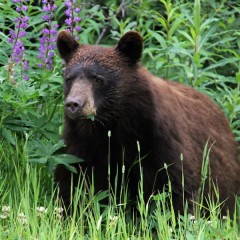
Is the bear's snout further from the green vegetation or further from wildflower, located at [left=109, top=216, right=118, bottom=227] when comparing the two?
wildflower, located at [left=109, top=216, right=118, bottom=227]

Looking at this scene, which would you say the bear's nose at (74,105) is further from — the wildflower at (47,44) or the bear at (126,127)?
the wildflower at (47,44)

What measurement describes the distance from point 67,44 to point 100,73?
17.9 inches

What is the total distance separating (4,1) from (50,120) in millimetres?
1715

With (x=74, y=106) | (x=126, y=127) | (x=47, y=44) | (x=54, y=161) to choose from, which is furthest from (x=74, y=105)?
(x=47, y=44)

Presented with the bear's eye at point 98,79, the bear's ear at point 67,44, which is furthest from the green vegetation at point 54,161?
the bear's eye at point 98,79

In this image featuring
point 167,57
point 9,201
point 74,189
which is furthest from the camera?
point 167,57

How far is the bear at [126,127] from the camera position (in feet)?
20.7

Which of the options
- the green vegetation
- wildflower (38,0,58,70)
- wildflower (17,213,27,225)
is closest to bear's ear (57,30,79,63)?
the green vegetation

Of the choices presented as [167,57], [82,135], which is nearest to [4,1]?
[167,57]

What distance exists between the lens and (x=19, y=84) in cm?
657

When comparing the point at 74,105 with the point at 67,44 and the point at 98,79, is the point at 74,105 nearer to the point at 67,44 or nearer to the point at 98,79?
the point at 98,79

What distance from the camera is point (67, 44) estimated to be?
259 inches

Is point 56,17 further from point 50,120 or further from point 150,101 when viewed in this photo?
point 150,101

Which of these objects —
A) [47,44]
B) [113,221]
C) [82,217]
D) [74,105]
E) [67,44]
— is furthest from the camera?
[47,44]
